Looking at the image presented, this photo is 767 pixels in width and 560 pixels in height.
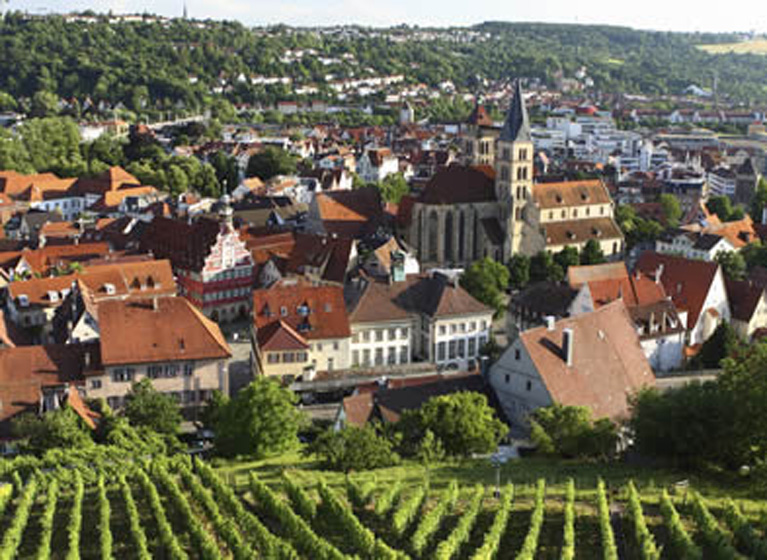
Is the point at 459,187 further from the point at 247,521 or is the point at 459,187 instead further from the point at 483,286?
the point at 247,521

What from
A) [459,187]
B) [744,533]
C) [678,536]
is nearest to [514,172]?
[459,187]

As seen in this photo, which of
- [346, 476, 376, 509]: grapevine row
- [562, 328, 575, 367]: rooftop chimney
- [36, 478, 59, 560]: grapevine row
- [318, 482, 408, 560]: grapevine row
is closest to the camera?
[318, 482, 408, 560]: grapevine row

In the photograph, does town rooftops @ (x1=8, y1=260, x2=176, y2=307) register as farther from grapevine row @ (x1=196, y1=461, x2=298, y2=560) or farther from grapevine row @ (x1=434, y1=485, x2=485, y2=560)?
grapevine row @ (x1=434, y1=485, x2=485, y2=560)

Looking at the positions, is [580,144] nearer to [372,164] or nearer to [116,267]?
[372,164]

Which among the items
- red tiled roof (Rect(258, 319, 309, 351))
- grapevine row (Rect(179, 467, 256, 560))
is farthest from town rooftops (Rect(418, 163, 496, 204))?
grapevine row (Rect(179, 467, 256, 560))

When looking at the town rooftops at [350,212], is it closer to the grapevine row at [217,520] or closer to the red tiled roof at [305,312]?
the red tiled roof at [305,312]
